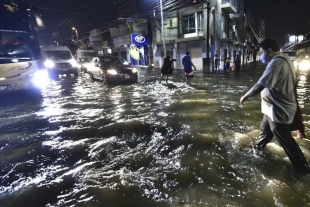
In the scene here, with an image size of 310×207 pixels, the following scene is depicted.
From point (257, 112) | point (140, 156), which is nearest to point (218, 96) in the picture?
point (257, 112)

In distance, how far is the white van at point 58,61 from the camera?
14.8 meters

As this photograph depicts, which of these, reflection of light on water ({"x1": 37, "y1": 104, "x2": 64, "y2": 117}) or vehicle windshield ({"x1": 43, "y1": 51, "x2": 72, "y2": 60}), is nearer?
reflection of light on water ({"x1": 37, "y1": 104, "x2": 64, "y2": 117})

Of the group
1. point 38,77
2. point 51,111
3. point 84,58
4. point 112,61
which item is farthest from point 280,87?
point 84,58

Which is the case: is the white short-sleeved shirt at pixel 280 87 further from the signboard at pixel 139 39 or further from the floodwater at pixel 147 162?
the signboard at pixel 139 39

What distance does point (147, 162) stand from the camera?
10.6ft

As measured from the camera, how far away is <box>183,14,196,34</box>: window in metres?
23.5

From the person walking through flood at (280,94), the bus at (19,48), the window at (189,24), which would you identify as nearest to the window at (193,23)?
the window at (189,24)

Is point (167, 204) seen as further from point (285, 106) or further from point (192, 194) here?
point (285, 106)

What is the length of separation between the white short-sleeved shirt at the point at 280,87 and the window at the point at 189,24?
2310 cm

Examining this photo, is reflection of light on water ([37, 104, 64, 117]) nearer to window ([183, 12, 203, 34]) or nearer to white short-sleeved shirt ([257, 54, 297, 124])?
white short-sleeved shirt ([257, 54, 297, 124])

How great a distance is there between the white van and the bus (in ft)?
22.1

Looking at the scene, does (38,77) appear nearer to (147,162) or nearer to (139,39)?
(147,162)

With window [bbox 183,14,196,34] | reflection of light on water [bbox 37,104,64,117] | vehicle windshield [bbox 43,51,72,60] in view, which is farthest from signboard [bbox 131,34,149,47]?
reflection of light on water [bbox 37,104,64,117]

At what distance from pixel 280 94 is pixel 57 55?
16.6 m
